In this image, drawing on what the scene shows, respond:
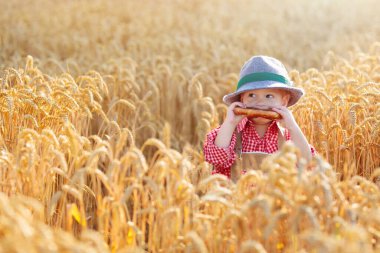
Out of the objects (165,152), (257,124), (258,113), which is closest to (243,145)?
(257,124)

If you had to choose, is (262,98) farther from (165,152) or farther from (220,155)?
(165,152)

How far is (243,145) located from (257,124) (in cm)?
15

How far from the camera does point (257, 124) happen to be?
3.85 meters

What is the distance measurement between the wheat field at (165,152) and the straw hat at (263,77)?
31 centimetres

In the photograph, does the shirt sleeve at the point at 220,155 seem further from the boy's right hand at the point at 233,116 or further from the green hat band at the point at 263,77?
the green hat band at the point at 263,77

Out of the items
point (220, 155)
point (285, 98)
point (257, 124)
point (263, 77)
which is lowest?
point (220, 155)

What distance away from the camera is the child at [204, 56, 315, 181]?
365 cm

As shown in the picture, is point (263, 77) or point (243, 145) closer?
point (263, 77)

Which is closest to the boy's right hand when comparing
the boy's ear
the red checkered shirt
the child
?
the child

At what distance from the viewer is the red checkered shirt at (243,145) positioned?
145 inches

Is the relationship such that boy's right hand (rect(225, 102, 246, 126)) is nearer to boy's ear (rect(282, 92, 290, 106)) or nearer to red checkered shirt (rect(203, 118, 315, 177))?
red checkered shirt (rect(203, 118, 315, 177))

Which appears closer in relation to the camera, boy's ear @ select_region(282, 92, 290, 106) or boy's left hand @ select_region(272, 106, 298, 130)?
boy's left hand @ select_region(272, 106, 298, 130)

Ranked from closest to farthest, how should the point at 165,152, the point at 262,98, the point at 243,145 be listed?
the point at 165,152 → the point at 262,98 → the point at 243,145

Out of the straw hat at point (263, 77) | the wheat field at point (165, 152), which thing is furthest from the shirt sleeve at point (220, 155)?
the straw hat at point (263, 77)
